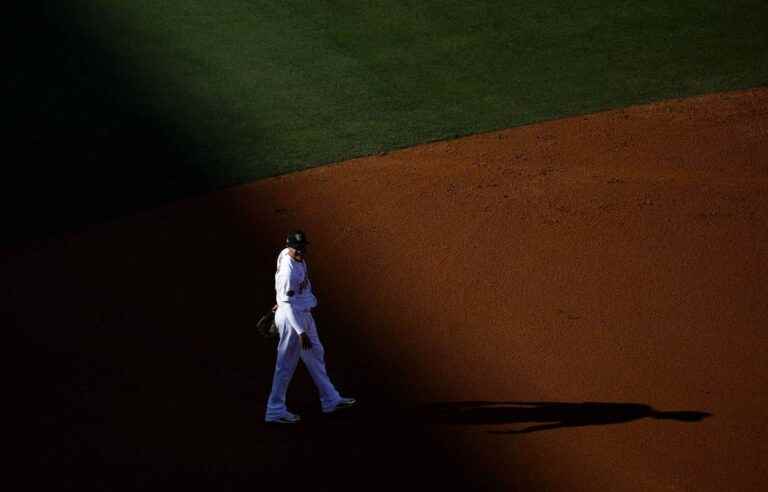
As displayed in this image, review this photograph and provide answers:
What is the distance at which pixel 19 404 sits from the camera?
7.38m

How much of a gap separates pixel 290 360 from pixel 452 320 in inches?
73.7

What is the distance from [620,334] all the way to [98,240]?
219 inches

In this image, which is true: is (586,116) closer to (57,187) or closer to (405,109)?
(405,109)

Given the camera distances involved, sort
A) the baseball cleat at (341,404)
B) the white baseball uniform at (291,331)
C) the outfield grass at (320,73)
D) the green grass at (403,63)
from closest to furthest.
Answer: the white baseball uniform at (291,331), the baseball cleat at (341,404), the outfield grass at (320,73), the green grass at (403,63)

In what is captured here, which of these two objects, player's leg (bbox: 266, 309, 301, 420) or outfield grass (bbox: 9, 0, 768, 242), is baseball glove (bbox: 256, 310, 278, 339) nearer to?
player's leg (bbox: 266, 309, 301, 420)

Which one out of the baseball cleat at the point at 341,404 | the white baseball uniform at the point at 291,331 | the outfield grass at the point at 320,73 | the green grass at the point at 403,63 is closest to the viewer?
the white baseball uniform at the point at 291,331

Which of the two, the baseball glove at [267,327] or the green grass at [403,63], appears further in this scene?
the green grass at [403,63]

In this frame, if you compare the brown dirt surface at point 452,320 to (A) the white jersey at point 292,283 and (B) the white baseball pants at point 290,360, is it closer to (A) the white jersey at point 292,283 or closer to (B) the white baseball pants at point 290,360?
(B) the white baseball pants at point 290,360

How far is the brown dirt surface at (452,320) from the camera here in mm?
6785

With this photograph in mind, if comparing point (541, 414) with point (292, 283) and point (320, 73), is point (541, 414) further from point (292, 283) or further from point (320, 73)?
point (320, 73)

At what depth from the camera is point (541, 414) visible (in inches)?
281

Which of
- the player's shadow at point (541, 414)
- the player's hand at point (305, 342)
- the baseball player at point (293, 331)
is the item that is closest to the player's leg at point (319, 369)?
the baseball player at point (293, 331)

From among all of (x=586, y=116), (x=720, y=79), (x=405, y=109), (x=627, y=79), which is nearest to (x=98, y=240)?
(x=405, y=109)

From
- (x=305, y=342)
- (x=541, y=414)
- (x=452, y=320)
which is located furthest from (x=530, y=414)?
(x=305, y=342)
